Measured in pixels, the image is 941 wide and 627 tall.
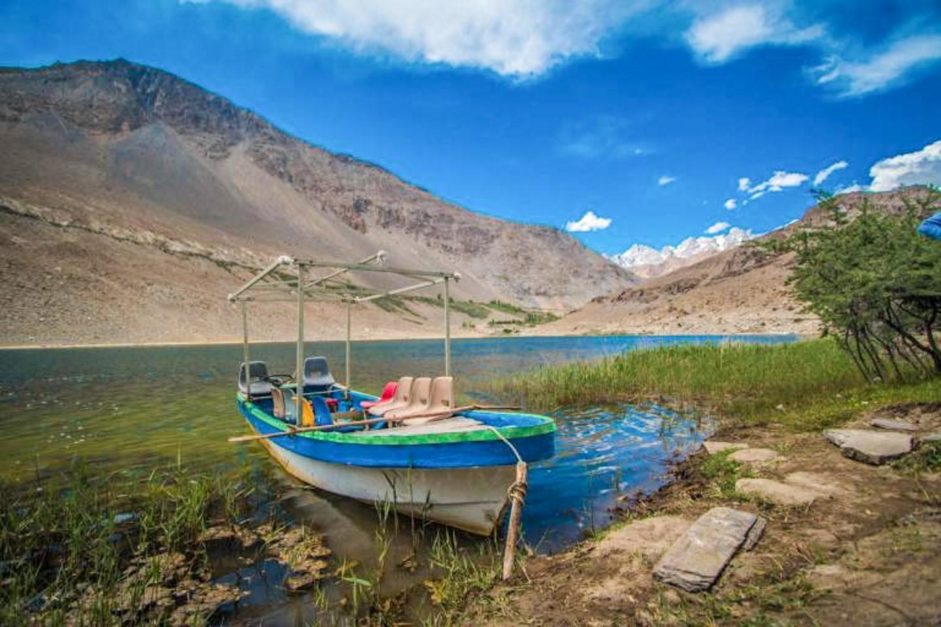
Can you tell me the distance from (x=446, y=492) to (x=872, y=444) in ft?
18.8

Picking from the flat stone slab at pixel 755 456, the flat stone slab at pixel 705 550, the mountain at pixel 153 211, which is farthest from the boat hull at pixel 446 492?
the mountain at pixel 153 211

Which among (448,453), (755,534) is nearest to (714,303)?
(448,453)

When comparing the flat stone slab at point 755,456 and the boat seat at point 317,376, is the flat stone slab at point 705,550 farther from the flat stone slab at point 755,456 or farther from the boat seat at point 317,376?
the boat seat at point 317,376

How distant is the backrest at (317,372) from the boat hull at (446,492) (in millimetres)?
7209

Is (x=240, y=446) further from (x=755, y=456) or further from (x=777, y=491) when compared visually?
(x=777, y=491)

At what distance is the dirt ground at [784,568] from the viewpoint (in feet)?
11.0

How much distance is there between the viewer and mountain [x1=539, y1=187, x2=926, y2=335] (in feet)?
222

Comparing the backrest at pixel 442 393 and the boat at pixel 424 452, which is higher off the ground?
the backrest at pixel 442 393

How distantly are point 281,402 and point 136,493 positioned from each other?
168 inches

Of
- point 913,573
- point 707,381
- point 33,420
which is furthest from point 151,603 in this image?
point 707,381

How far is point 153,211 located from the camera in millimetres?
99750

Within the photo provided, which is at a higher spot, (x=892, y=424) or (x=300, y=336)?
(x=300, y=336)

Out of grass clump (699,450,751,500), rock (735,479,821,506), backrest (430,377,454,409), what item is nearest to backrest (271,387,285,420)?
backrest (430,377,454,409)

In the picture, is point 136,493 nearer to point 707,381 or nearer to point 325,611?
point 325,611
